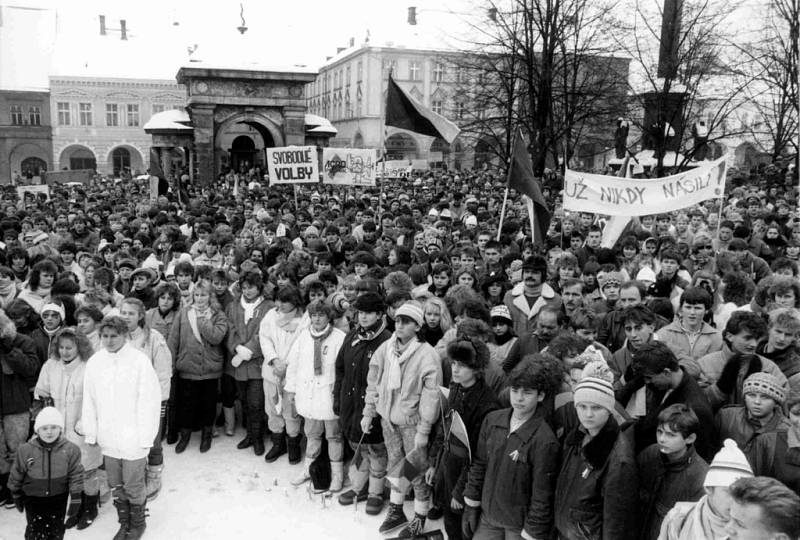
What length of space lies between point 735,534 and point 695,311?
275 centimetres

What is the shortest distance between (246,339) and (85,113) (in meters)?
50.5

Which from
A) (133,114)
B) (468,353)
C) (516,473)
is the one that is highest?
(133,114)

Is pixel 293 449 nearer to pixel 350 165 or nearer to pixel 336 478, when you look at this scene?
pixel 336 478

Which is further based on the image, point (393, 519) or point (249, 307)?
point (249, 307)

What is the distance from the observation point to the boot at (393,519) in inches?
202

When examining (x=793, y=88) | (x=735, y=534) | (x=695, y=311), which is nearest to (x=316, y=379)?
(x=695, y=311)

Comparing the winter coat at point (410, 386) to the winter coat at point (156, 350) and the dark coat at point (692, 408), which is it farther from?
the winter coat at point (156, 350)

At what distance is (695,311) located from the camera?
5.12 meters

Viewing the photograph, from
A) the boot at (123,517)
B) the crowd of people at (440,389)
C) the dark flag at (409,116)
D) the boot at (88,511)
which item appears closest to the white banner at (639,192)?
the crowd of people at (440,389)

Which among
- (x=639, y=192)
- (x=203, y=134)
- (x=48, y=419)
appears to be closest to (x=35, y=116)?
(x=203, y=134)

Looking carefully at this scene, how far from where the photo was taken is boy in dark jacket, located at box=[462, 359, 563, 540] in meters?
3.88

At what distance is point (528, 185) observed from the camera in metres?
9.16

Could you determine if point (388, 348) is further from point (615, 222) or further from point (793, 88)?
point (793, 88)

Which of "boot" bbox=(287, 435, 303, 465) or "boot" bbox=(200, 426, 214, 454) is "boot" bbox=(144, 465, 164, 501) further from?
"boot" bbox=(287, 435, 303, 465)
